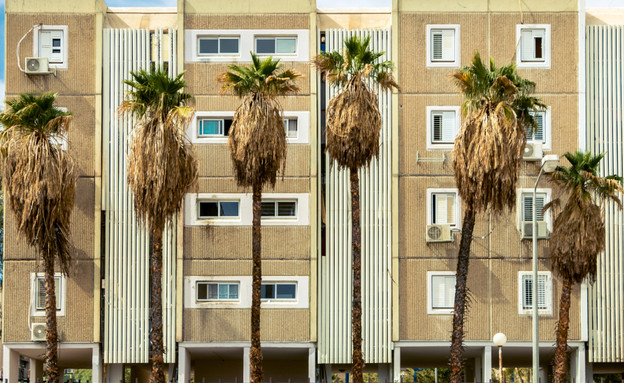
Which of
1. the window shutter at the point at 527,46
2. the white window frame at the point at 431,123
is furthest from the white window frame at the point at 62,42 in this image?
the window shutter at the point at 527,46

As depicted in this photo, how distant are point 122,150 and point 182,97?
6465mm

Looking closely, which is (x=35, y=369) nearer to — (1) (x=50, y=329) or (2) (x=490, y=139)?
(1) (x=50, y=329)

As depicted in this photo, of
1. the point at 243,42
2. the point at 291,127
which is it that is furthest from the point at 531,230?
the point at 243,42

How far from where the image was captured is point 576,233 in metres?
36.4

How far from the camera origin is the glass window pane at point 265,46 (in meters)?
40.0

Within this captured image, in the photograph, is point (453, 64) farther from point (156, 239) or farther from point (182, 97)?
point (156, 239)

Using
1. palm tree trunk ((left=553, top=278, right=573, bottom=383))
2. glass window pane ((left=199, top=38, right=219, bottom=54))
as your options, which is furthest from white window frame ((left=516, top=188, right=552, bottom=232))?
glass window pane ((left=199, top=38, right=219, bottom=54))

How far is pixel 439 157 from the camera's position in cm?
3956

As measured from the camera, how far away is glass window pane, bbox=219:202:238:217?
39.5 metres

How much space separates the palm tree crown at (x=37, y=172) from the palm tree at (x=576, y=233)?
17609mm

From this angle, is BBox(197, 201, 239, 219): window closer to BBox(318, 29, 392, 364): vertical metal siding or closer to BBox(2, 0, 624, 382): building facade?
BBox(2, 0, 624, 382): building facade

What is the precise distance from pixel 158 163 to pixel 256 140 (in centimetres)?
338

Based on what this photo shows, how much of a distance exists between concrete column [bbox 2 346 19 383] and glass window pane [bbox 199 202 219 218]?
8969 mm

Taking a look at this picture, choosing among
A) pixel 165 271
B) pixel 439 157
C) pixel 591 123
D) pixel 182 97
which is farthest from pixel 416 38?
pixel 165 271
